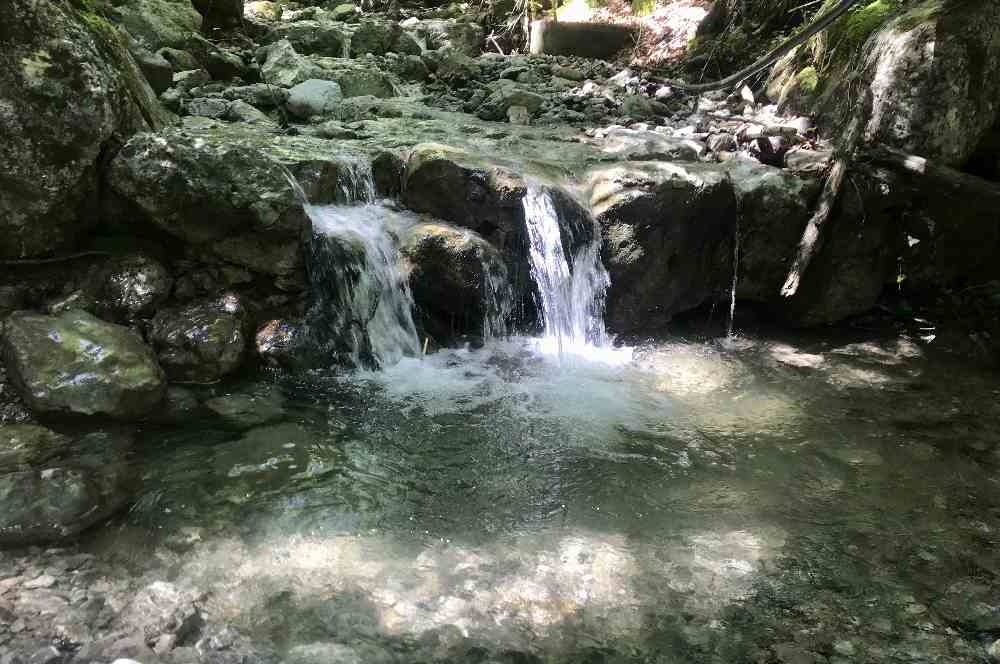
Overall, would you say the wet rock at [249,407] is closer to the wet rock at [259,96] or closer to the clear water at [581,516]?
the clear water at [581,516]

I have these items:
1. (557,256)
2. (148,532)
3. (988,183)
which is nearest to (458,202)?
(557,256)

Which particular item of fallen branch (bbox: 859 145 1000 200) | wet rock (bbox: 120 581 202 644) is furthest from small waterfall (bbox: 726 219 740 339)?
wet rock (bbox: 120 581 202 644)

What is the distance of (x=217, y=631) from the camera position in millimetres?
2439

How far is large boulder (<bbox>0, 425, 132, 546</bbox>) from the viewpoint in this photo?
280 centimetres

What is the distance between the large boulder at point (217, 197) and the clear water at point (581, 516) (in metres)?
1.11

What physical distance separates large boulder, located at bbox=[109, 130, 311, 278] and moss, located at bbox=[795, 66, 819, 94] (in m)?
6.94

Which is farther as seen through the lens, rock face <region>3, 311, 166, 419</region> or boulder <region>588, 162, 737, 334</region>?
boulder <region>588, 162, 737, 334</region>

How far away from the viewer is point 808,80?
807 cm

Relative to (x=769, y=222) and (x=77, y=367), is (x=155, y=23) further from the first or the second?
(x=769, y=222)

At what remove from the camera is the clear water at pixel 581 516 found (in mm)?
2562

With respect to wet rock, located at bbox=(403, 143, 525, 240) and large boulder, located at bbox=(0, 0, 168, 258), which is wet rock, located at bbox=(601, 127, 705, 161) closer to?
wet rock, located at bbox=(403, 143, 525, 240)

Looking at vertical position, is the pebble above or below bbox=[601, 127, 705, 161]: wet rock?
below

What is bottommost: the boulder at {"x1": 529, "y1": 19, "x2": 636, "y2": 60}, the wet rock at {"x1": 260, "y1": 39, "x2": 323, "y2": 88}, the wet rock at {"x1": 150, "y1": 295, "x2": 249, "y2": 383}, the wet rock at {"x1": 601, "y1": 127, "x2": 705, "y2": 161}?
the wet rock at {"x1": 150, "y1": 295, "x2": 249, "y2": 383}

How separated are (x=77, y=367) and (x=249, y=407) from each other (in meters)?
1.03
